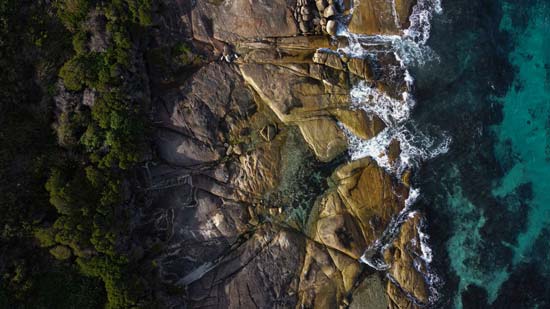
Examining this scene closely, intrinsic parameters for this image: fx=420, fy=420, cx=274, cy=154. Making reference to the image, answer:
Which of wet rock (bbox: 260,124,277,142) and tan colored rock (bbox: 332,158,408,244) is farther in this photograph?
tan colored rock (bbox: 332,158,408,244)

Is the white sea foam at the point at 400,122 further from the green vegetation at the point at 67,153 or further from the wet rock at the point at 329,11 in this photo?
the green vegetation at the point at 67,153

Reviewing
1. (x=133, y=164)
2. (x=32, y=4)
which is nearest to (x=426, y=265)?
(x=133, y=164)

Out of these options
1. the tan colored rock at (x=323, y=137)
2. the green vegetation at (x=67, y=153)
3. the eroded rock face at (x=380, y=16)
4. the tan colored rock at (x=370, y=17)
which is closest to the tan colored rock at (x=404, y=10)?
the eroded rock face at (x=380, y=16)

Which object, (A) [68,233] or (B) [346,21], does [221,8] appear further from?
(A) [68,233]

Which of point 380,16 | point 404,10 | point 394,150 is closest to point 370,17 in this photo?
point 380,16

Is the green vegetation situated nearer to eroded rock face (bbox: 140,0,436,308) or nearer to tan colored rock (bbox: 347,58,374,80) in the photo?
eroded rock face (bbox: 140,0,436,308)

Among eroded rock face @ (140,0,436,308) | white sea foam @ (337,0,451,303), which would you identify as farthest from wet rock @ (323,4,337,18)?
white sea foam @ (337,0,451,303)
